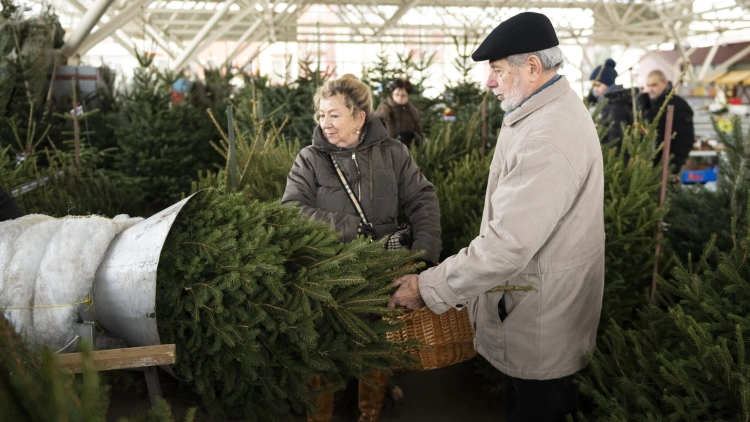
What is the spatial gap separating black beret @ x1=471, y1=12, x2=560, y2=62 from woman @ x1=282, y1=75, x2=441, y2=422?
1.06 metres

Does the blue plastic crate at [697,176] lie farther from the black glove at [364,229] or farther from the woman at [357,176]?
the black glove at [364,229]

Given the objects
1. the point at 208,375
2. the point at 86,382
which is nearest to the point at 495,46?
the point at 208,375

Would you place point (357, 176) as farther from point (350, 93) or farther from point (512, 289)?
point (512, 289)

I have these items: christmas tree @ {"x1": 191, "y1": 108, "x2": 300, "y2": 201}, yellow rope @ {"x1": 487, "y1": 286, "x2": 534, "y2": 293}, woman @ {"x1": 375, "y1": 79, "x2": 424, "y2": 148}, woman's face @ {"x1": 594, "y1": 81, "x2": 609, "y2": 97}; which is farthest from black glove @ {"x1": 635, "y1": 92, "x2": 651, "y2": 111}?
yellow rope @ {"x1": 487, "y1": 286, "x2": 534, "y2": 293}

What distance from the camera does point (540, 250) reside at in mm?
2041

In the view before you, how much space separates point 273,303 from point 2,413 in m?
1.12

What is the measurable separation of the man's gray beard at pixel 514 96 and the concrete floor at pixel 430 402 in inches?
69.7

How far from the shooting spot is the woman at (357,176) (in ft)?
9.59

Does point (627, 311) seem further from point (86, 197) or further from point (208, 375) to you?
point (86, 197)

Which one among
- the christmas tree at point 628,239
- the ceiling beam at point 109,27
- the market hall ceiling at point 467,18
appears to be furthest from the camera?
the market hall ceiling at point 467,18

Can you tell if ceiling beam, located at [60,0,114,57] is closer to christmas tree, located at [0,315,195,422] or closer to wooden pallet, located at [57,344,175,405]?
wooden pallet, located at [57,344,175,405]

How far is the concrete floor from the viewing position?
127 inches

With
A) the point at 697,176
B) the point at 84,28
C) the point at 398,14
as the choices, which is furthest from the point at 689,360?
the point at 398,14

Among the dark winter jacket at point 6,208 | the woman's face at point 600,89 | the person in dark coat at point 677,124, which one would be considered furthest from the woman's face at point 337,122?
the woman's face at point 600,89
